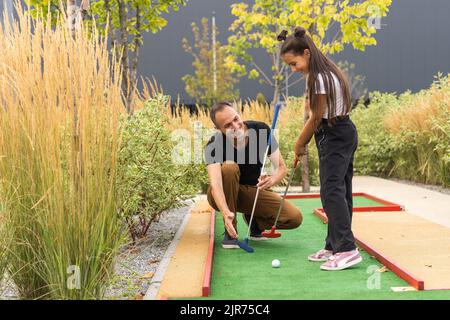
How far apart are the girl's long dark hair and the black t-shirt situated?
39.6 inches

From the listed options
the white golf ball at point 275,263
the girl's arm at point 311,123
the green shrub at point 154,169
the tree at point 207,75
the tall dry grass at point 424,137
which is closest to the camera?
the girl's arm at point 311,123

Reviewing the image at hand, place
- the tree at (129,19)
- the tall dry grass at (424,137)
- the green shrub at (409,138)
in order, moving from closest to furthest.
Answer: the tree at (129,19) < the tall dry grass at (424,137) < the green shrub at (409,138)

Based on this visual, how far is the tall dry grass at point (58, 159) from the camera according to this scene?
9.92ft

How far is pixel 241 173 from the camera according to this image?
5488mm

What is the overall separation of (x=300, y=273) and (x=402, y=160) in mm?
7687

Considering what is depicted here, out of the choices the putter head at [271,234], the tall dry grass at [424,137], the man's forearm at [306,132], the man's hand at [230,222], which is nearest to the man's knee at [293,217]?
the putter head at [271,234]

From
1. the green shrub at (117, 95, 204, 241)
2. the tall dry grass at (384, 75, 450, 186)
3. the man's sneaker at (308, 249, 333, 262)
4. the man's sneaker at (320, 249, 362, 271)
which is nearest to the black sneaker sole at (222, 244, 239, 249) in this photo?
the green shrub at (117, 95, 204, 241)

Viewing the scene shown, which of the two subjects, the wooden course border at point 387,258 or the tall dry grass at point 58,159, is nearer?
the tall dry grass at point 58,159

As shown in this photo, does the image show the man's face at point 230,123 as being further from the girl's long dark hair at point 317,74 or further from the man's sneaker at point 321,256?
the man's sneaker at point 321,256

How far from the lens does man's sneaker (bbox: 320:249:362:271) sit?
14.3 feet

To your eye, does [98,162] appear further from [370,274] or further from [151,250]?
[151,250]

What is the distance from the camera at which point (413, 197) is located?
8.66m

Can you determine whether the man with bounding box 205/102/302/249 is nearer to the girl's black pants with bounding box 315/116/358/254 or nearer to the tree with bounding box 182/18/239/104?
the girl's black pants with bounding box 315/116/358/254

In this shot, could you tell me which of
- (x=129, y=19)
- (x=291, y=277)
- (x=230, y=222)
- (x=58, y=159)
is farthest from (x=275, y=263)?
(x=129, y=19)
